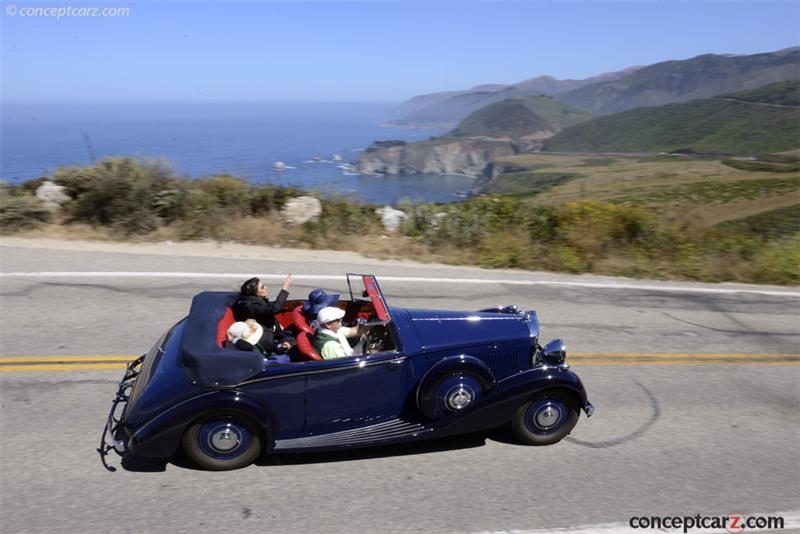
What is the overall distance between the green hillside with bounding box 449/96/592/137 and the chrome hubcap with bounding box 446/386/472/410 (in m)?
129

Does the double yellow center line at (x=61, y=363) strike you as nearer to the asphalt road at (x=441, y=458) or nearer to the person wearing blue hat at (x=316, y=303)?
the asphalt road at (x=441, y=458)

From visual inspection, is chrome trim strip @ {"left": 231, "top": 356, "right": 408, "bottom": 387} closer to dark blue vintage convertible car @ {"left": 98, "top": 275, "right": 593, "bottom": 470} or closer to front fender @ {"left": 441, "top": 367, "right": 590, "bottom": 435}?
dark blue vintage convertible car @ {"left": 98, "top": 275, "right": 593, "bottom": 470}

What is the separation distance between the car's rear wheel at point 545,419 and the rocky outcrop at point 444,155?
38.7 meters

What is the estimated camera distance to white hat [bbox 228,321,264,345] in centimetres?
510

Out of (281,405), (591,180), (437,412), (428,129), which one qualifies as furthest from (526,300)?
(428,129)

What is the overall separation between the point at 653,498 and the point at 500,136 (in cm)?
13316

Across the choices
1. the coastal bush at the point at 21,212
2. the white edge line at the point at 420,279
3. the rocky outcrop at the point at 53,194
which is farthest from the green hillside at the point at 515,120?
the white edge line at the point at 420,279

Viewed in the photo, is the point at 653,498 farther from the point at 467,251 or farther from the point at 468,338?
the point at 467,251

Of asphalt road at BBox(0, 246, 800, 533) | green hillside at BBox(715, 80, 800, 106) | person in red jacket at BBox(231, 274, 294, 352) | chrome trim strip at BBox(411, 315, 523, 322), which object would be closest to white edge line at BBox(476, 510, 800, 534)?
asphalt road at BBox(0, 246, 800, 533)

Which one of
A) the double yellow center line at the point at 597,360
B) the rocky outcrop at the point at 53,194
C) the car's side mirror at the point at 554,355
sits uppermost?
the rocky outcrop at the point at 53,194

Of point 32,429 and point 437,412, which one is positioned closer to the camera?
point 437,412

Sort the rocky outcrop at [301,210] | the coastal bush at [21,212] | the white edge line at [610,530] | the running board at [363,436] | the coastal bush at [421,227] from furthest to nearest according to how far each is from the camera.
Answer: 1. the rocky outcrop at [301,210]
2. the coastal bush at [421,227]
3. the coastal bush at [21,212]
4. the running board at [363,436]
5. the white edge line at [610,530]

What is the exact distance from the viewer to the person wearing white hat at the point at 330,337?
16.7 ft

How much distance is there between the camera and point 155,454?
4.66m
